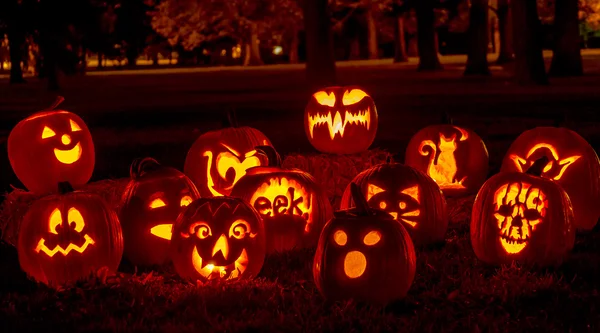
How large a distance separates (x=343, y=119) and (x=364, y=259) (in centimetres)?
351

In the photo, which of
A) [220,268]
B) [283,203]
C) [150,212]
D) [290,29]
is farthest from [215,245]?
[290,29]

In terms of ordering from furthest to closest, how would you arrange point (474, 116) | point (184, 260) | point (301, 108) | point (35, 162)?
point (301, 108) → point (474, 116) → point (35, 162) → point (184, 260)

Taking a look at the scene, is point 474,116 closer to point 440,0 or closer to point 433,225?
point 433,225

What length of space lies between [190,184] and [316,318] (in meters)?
1.95

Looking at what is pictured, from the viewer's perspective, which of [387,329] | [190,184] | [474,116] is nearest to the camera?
[387,329]

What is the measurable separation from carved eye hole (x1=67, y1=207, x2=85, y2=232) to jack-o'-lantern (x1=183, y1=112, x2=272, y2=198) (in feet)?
6.17

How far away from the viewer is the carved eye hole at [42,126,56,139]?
736 cm

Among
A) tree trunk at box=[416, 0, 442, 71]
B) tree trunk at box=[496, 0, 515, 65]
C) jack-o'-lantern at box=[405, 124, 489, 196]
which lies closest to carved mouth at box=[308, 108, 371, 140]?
jack-o'-lantern at box=[405, 124, 489, 196]

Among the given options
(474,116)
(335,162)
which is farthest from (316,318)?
(474,116)

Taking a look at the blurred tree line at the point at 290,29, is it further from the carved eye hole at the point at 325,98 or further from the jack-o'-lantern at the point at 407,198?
the jack-o'-lantern at the point at 407,198

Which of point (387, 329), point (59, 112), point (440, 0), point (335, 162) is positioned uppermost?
point (440, 0)

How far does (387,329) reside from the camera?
4.61m

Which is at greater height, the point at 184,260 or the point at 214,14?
the point at 214,14

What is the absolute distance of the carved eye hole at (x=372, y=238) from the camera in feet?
17.0
